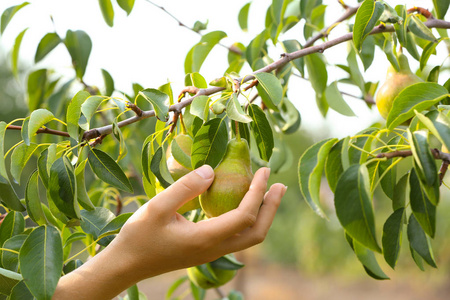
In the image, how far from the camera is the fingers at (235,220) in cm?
62

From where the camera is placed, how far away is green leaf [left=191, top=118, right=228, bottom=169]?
674mm

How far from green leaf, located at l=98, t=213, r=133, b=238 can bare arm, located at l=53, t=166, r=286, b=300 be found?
0.08m

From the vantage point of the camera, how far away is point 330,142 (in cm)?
59

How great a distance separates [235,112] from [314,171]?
130 millimetres

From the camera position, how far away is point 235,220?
24.5 inches

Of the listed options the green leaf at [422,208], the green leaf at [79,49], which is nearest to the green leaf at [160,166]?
the green leaf at [422,208]

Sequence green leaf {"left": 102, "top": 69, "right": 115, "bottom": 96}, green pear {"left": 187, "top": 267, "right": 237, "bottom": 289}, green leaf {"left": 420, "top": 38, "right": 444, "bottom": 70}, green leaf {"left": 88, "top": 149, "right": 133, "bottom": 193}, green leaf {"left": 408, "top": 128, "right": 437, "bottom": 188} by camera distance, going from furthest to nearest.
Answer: green leaf {"left": 102, "top": 69, "right": 115, "bottom": 96} < green pear {"left": 187, "top": 267, "right": 237, "bottom": 289} < green leaf {"left": 420, "top": 38, "right": 444, "bottom": 70} < green leaf {"left": 88, "top": 149, "right": 133, "bottom": 193} < green leaf {"left": 408, "top": 128, "right": 437, "bottom": 188}

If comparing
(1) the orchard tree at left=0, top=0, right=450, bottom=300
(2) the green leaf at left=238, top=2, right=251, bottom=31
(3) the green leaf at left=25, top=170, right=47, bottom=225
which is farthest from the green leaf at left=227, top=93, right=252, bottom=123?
(2) the green leaf at left=238, top=2, right=251, bottom=31

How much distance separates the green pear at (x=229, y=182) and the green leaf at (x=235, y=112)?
10 centimetres

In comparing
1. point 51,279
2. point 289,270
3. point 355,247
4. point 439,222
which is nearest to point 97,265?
point 51,279

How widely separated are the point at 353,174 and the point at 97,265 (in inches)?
14.8

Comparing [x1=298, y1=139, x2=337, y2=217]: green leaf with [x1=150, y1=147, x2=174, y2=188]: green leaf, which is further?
[x1=150, y1=147, x2=174, y2=188]: green leaf

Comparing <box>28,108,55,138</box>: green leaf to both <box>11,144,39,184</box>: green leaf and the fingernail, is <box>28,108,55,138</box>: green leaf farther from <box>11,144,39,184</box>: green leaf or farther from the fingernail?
the fingernail

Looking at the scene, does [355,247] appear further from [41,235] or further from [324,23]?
[324,23]
